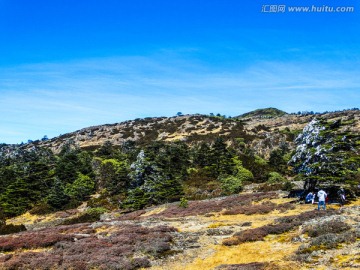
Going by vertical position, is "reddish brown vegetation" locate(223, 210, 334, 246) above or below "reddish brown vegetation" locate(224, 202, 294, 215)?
above

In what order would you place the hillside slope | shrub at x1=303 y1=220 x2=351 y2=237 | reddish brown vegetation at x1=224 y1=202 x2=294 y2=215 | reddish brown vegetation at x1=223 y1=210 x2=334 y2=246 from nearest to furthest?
the hillside slope
shrub at x1=303 y1=220 x2=351 y2=237
reddish brown vegetation at x1=223 y1=210 x2=334 y2=246
reddish brown vegetation at x1=224 y1=202 x2=294 y2=215

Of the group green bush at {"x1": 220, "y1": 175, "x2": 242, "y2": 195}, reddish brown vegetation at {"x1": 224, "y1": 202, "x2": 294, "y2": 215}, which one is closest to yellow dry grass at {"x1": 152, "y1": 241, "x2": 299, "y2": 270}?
reddish brown vegetation at {"x1": 224, "y1": 202, "x2": 294, "y2": 215}

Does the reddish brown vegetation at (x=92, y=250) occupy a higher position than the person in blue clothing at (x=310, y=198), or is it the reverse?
the person in blue clothing at (x=310, y=198)

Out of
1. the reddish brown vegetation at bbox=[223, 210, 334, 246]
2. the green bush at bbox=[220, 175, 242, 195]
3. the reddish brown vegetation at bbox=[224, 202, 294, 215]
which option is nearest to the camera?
the reddish brown vegetation at bbox=[223, 210, 334, 246]

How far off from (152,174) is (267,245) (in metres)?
32.2

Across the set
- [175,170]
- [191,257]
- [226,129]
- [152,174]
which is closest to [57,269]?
[191,257]

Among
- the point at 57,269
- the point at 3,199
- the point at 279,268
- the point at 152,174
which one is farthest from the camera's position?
the point at 3,199

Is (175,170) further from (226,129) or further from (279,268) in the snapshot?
(226,129)

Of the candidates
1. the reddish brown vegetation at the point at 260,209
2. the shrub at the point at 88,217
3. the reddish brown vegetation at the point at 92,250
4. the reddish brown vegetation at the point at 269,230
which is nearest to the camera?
the reddish brown vegetation at the point at 92,250

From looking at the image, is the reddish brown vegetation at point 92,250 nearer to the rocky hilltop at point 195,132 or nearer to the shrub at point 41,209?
the shrub at point 41,209

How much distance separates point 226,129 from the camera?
112 metres

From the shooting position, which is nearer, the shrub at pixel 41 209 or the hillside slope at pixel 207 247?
the hillside slope at pixel 207 247

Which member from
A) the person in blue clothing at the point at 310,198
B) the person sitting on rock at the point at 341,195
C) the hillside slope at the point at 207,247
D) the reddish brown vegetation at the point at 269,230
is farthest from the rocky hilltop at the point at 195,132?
the hillside slope at the point at 207,247

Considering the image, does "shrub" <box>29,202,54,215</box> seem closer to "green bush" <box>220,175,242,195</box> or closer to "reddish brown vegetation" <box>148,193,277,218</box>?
"reddish brown vegetation" <box>148,193,277,218</box>
